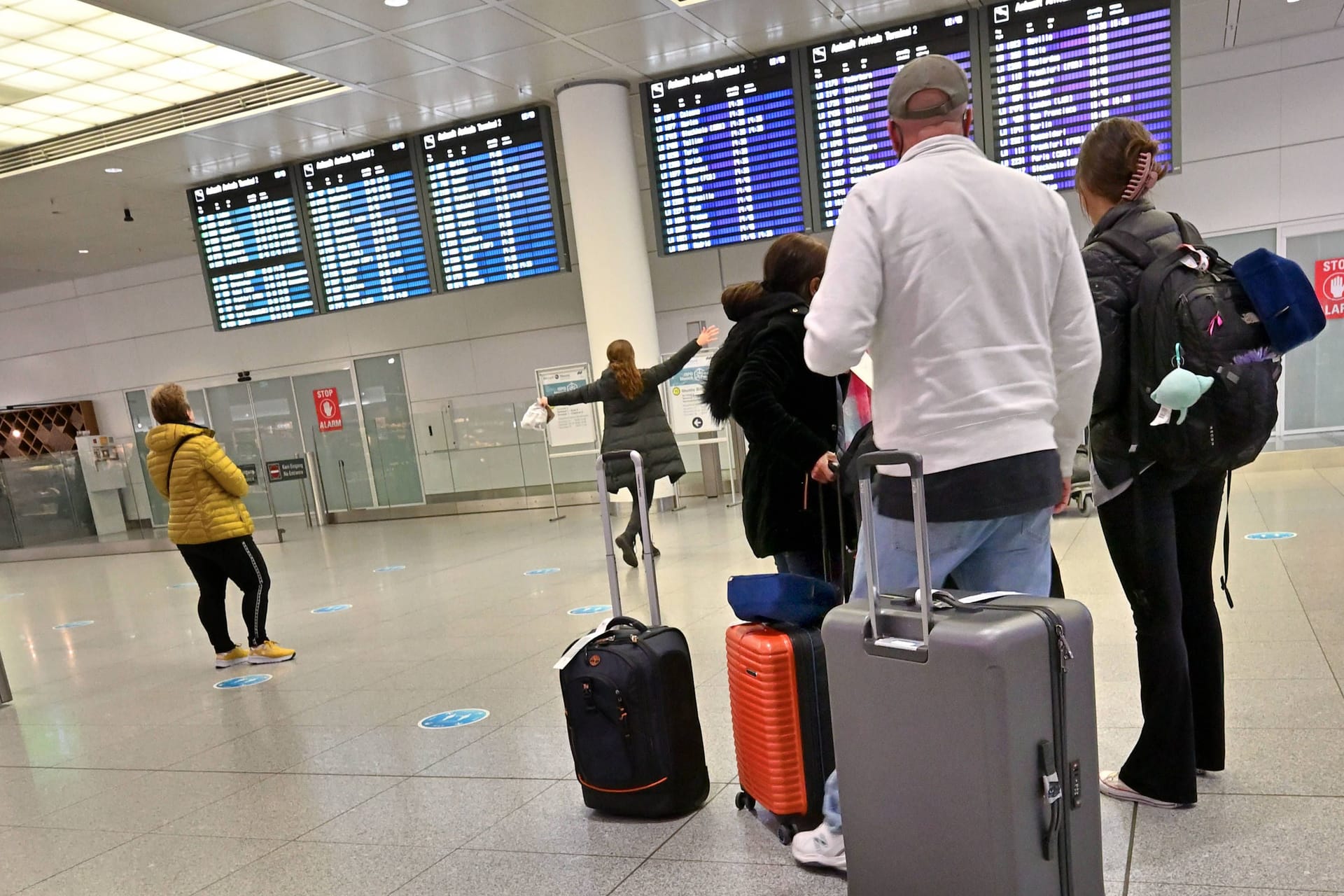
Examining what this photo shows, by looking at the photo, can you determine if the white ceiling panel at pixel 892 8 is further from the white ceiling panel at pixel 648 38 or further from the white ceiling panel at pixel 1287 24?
the white ceiling panel at pixel 1287 24

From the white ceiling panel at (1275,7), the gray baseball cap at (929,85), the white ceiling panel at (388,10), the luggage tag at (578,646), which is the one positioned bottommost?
the luggage tag at (578,646)

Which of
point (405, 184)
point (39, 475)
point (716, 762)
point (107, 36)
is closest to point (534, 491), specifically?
point (405, 184)

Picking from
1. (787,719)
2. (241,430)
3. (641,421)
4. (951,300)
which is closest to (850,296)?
(951,300)

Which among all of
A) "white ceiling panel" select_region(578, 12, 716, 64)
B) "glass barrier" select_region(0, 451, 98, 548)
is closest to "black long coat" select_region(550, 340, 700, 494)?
"white ceiling panel" select_region(578, 12, 716, 64)

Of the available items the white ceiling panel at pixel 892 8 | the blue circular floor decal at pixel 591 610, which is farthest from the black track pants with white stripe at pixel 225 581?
the white ceiling panel at pixel 892 8

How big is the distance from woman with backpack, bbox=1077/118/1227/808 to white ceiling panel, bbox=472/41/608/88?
557 centimetres

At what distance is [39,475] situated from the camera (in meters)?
14.0

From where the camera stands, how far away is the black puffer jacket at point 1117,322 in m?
2.18

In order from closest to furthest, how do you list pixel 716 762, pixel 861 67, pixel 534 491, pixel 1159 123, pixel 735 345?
pixel 735 345 < pixel 716 762 < pixel 1159 123 < pixel 861 67 < pixel 534 491

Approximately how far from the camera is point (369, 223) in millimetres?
8094

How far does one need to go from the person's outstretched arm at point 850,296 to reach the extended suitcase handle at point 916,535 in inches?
9.0

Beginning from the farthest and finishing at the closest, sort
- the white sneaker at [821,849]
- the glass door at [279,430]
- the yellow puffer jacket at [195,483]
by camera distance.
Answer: the glass door at [279,430], the yellow puffer jacket at [195,483], the white sneaker at [821,849]

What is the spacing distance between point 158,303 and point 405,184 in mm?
8323

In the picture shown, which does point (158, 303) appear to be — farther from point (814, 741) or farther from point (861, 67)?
point (814, 741)
